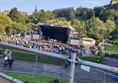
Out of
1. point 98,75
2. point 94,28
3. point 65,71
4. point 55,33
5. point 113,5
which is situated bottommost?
point 65,71

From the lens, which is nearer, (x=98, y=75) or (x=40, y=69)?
(x=98, y=75)

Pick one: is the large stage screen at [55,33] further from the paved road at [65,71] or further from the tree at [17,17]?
the paved road at [65,71]

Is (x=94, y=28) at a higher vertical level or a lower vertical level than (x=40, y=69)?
higher

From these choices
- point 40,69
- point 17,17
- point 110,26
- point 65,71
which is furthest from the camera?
point 110,26

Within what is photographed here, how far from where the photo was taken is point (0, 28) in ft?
191

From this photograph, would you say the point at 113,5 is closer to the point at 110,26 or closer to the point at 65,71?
the point at 110,26

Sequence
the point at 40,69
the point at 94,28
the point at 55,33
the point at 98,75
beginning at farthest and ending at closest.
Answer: the point at 94,28
the point at 55,33
the point at 40,69
the point at 98,75

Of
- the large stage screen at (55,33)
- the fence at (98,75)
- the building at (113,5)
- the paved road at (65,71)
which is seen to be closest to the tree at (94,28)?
the large stage screen at (55,33)

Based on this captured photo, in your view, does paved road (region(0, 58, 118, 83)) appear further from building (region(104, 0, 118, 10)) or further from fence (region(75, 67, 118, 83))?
building (region(104, 0, 118, 10))

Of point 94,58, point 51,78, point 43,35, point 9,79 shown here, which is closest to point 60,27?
point 43,35

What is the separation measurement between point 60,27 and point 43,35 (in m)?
4.34

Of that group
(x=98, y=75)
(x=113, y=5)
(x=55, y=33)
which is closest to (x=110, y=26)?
(x=55, y=33)

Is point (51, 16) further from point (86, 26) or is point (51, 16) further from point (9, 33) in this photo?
point (9, 33)

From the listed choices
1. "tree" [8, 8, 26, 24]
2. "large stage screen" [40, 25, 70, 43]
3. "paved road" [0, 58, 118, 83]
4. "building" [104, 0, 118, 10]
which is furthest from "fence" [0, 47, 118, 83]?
"building" [104, 0, 118, 10]
